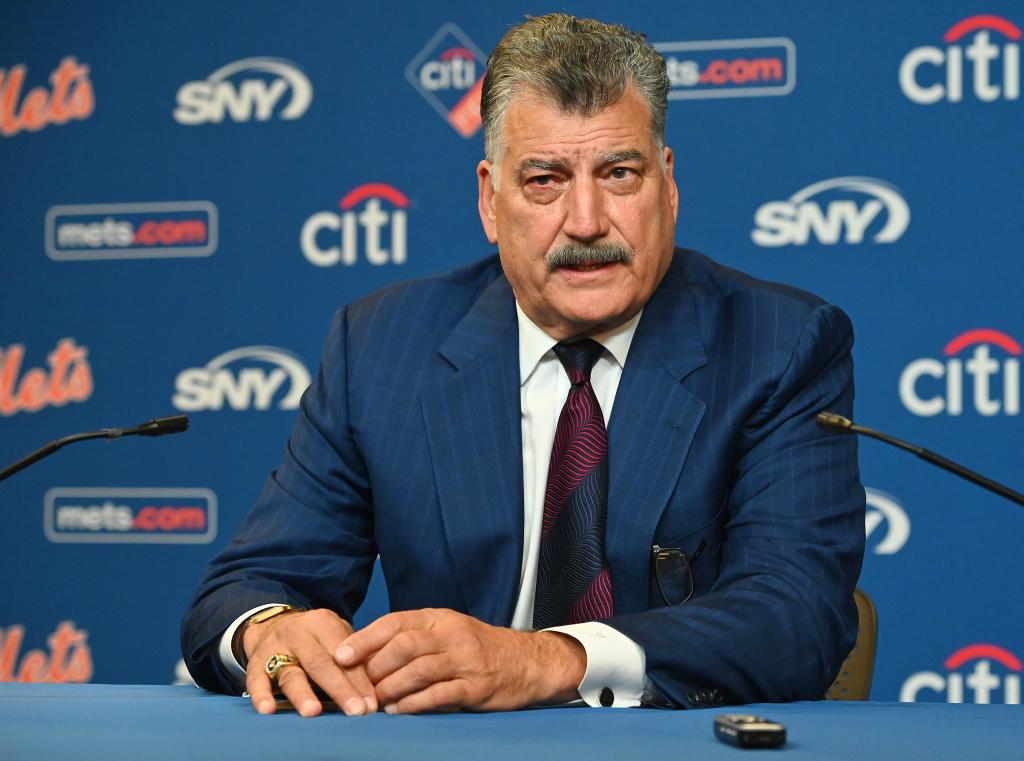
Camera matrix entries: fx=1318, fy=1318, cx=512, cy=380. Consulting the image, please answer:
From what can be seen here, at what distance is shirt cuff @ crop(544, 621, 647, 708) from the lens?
5.42 ft

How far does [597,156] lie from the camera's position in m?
2.14

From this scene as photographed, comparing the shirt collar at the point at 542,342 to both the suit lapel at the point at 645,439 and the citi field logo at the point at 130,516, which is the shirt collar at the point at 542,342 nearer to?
the suit lapel at the point at 645,439

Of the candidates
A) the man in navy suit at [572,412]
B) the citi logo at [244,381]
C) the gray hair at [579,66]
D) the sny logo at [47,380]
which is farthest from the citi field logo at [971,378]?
the sny logo at [47,380]

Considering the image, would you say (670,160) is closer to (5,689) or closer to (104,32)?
(5,689)

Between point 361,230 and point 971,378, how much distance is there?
176 cm

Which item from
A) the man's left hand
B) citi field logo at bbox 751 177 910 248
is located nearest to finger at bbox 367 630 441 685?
the man's left hand

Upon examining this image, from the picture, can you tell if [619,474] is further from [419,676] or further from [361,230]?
[361,230]

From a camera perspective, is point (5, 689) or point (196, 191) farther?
point (196, 191)

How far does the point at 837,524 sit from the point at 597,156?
0.70 metres

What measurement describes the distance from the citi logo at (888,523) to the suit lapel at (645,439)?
147cm

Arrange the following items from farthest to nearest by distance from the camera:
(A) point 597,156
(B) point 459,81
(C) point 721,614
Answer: (B) point 459,81 → (A) point 597,156 → (C) point 721,614

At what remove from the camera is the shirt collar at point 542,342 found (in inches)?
88.7

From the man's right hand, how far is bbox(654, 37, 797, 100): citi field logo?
7.45 feet

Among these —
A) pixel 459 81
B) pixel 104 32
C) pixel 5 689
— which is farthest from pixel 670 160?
pixel 104 32
